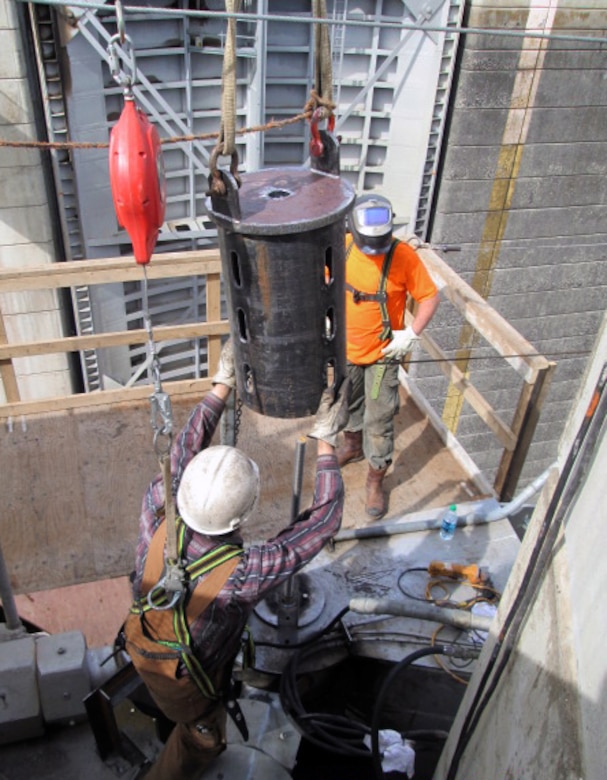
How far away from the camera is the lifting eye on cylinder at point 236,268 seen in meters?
2.46

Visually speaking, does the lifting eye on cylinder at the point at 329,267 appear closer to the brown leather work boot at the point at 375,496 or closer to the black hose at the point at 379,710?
the black hose at the point at 379,710

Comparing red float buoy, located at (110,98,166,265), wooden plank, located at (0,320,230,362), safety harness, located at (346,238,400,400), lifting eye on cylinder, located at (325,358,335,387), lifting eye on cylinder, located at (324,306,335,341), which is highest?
red float buoy, located at (110,98,166,265)

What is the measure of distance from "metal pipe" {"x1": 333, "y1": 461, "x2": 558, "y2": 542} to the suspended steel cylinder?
6.33 ft

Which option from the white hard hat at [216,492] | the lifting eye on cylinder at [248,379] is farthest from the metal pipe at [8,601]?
the lifting eye on cylinder at [248,379]

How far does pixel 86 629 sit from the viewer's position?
13.5 feet

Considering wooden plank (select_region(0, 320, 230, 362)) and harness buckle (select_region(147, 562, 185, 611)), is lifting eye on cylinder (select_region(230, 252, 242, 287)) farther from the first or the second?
wooden plank (select_region(0, 320, 230, 362))

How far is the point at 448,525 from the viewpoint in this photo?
4.56 m

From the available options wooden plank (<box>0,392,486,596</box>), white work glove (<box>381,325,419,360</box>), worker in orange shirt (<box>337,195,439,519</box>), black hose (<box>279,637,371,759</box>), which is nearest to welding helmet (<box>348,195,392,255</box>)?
worker in orange shirt (<box>337,195,439,519</box>)

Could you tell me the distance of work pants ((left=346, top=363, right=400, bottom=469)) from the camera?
175 inches

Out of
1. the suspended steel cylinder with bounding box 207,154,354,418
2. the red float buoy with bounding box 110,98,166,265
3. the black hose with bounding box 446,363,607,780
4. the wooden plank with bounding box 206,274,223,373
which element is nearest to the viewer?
the black hose with bounding box 446,363,607,780

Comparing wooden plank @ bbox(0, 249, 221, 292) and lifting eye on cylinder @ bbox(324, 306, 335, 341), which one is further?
wooden plank @ bbox(0, 249, 221, 292)

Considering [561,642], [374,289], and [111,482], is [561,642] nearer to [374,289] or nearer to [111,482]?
[374,289]

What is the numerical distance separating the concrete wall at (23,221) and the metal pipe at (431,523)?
151 inches

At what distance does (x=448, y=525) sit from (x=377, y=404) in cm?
94
